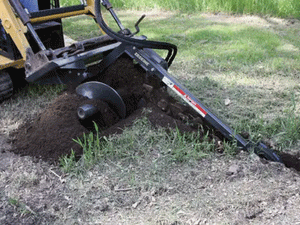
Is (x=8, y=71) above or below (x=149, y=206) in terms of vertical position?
above

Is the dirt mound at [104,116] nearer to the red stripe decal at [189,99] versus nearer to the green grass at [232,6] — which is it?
the red stripe decal at [189,99]

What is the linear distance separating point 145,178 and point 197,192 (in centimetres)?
37

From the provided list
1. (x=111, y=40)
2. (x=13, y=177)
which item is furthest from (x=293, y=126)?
(x=13, y=177)

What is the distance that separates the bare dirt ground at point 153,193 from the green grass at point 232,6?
15.0 ft

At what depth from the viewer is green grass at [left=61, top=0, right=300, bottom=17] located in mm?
6762

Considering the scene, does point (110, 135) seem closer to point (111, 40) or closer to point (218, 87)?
point (111, 40)

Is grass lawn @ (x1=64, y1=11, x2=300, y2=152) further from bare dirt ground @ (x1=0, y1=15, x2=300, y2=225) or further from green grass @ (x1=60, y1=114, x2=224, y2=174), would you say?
bare dirt ground @ (x1=0, y1=15, x2=300, y2=225)

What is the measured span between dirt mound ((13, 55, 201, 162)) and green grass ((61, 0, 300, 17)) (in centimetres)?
405

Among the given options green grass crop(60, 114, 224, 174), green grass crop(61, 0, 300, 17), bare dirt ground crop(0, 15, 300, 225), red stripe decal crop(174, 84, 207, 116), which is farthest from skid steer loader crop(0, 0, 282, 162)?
green grass crop(61, 0, 300, 17)

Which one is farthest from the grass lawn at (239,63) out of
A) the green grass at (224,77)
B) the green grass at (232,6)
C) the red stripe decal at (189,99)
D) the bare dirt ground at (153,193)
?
the bare dirt ground at (153,193)

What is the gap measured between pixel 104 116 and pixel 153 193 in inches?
33.9

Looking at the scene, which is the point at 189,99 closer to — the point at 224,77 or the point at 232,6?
the point at 224,77

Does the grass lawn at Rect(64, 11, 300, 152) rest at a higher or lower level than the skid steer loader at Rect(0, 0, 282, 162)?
lower

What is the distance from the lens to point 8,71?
12.8 feet
